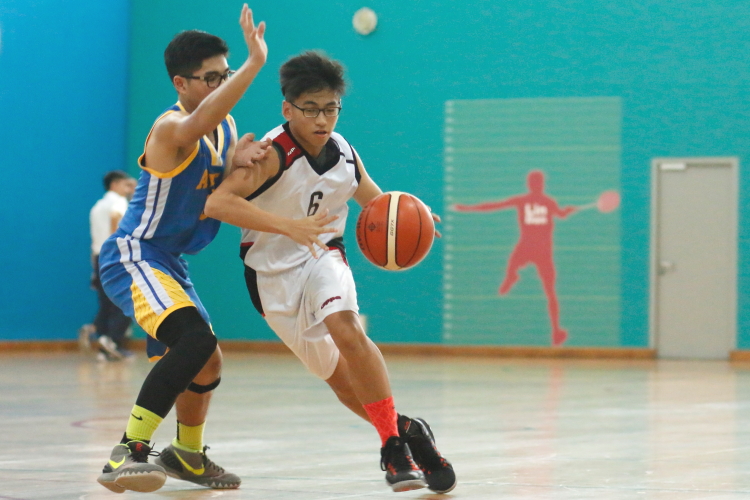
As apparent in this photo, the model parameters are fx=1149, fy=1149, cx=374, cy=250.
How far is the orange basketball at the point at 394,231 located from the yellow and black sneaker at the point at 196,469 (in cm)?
91

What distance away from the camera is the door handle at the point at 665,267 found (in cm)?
1247

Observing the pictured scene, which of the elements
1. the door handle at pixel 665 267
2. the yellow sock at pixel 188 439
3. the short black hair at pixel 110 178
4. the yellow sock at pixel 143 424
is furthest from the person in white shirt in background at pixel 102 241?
the yellow sock at pixel 143 424

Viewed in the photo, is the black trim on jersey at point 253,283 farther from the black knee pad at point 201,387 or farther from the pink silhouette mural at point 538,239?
the pink silhouette mural at point 538,239

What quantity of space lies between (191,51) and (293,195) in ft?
1.95

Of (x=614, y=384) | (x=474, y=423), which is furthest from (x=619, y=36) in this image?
(x=474, y=423)

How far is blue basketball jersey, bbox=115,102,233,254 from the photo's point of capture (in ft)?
12.4

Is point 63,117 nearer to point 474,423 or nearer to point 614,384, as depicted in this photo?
point 614,384

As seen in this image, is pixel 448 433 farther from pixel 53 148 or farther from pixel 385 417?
pixel 53 148

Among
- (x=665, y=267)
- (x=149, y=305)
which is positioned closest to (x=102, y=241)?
(x=665, y=267)

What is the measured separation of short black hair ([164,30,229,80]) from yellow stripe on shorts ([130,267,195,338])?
676mm

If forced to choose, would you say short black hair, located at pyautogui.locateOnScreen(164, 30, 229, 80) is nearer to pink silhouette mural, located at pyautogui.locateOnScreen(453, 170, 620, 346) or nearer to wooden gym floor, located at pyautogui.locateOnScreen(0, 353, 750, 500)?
wooden gym floor, located at pyautogui.locateOnScreen(0, 353, 750, 500)

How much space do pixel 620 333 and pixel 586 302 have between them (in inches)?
19.4

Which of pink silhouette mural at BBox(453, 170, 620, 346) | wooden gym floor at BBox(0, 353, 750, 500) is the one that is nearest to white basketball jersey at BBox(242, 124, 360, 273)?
wooden gym floor at BBox(0, 353, 750, 500)

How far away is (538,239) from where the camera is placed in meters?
12.8
